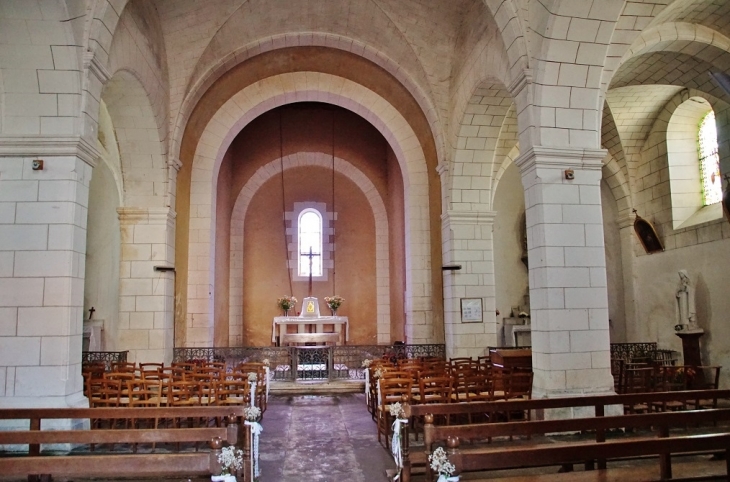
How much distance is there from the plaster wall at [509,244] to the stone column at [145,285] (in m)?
8.09

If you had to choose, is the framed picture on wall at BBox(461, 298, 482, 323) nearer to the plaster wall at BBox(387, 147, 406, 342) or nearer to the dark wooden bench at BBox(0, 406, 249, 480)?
the plaster wall at BBox(387, 147, 406, 342)

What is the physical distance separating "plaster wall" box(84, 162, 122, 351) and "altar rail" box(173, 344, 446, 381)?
1776 mm

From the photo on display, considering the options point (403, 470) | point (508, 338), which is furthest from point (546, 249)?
point (508, 338)

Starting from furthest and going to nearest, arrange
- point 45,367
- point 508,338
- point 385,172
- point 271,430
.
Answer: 1. point 385,172
2. point 508,338
3. point 271,430
4. point 45,367

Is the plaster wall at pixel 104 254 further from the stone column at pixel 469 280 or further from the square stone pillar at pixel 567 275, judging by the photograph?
the square stone pillar at pixel 567 275

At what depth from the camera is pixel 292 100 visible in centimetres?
1310

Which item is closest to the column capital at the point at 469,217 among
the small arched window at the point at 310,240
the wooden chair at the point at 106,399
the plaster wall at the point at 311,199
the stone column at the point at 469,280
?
the stone column at the point at 469,280

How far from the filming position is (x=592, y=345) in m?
7.02

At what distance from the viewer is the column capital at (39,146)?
668cm

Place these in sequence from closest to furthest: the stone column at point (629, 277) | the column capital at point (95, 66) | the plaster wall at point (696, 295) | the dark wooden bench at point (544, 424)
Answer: the dark wooden bench at point (544, 424) → the column capital at point (95, 66) → the plaster wall at point (696, 295) → the stone column at point (629, 277)

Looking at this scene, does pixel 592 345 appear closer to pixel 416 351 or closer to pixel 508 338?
pixel 416 351

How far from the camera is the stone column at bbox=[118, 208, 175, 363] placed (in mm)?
10656

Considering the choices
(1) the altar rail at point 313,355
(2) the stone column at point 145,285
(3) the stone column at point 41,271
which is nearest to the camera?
(3) the stone column at point 41,271

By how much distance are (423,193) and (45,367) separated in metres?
8.44
